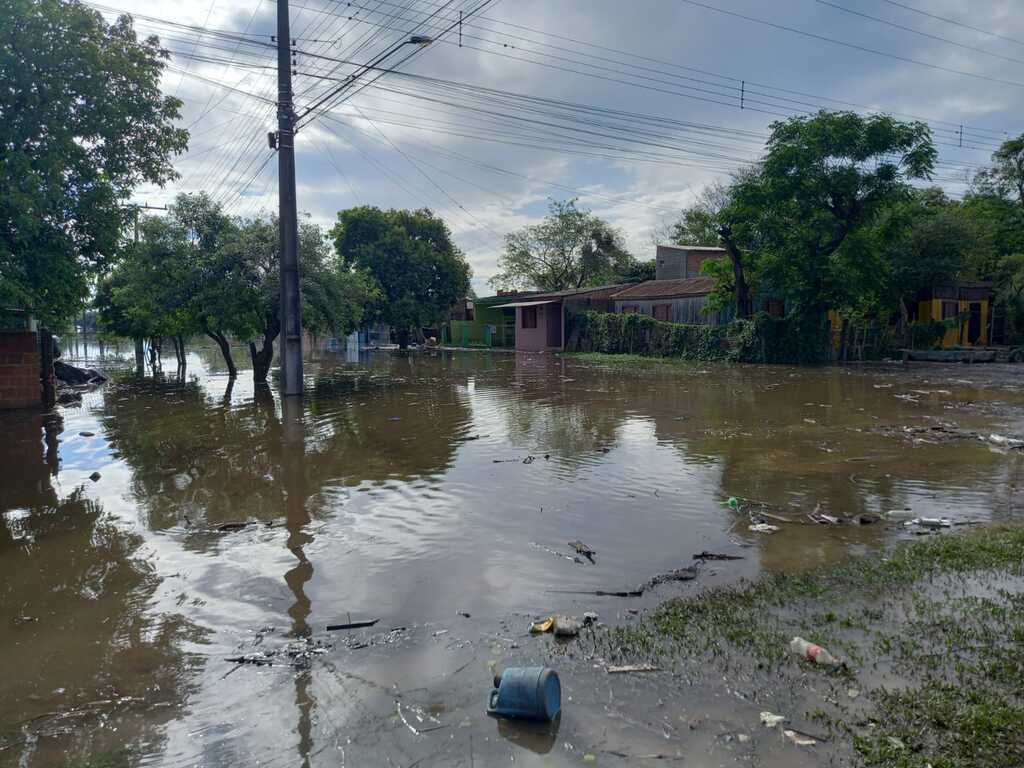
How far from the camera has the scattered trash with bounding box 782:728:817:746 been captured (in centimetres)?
305

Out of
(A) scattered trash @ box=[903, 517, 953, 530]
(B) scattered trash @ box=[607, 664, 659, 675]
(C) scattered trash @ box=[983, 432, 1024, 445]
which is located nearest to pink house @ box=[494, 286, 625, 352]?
(C) scattered trash @ box=[983, 432, 1024, 445]

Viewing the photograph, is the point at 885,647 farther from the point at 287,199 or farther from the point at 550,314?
the point at 550,314

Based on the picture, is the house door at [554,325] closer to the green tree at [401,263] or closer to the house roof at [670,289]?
the house roof at [670,289]

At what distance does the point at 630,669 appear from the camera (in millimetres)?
3770

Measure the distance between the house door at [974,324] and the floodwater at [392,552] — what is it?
21.1m

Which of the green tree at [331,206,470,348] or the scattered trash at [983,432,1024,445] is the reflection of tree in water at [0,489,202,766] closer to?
the scattered trash at [983,432,1024,445]

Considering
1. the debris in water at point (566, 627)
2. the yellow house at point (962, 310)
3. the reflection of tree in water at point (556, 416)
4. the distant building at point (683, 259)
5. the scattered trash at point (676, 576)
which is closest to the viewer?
the debris in water at point (566, 627)

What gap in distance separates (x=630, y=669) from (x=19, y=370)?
54.6 feet

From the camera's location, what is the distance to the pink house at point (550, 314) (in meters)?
41.9

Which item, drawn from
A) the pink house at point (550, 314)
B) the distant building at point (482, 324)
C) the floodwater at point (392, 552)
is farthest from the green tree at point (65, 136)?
the distant building at point (482, 324)

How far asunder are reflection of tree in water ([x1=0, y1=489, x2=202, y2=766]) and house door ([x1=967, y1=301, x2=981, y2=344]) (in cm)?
3604

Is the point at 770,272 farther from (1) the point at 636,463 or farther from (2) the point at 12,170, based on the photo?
(2) the point at 12,170

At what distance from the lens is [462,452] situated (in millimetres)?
10578

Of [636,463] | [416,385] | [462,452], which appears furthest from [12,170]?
[416,385]
